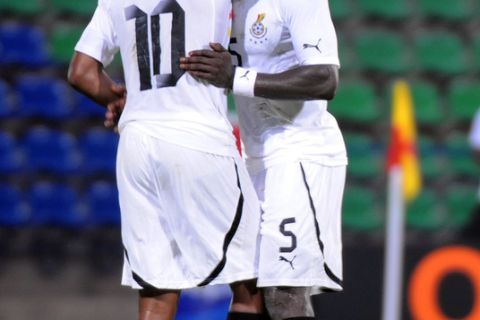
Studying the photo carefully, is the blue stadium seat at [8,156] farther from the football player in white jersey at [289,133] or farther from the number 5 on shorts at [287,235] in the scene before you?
the number 5 on shorts at [287,235]

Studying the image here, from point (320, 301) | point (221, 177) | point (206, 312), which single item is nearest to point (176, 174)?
point (221, 177)

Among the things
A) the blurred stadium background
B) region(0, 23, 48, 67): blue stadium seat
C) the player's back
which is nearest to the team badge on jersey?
the player's back

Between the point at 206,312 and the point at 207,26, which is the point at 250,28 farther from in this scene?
the point at 206,312

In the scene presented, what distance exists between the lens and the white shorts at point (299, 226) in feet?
13.2

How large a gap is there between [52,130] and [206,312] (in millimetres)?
3039

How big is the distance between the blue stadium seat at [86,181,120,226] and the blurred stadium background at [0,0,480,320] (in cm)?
1

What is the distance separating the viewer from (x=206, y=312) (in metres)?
6.53

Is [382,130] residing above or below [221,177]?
below

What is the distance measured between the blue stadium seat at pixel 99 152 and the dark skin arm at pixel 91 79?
4823 mm

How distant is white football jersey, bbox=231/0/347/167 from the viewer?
154 inches

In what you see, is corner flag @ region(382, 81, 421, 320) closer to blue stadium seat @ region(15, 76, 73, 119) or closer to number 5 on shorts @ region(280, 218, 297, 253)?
number 5 on shorts @ region(280, 218, 297, 253)

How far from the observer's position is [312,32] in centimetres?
390

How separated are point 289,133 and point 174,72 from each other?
598 millimetres

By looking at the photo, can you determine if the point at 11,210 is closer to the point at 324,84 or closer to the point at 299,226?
the point at 299,226
